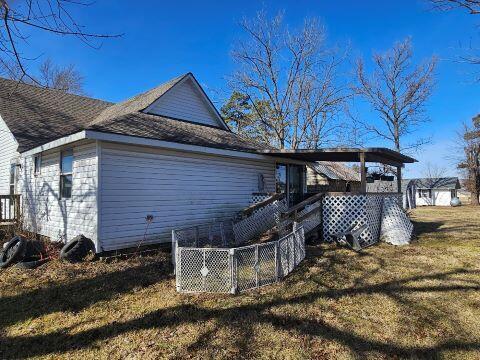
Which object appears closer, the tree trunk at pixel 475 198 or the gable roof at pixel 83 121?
the gable roof at pixel 83 121

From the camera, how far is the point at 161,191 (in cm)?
928

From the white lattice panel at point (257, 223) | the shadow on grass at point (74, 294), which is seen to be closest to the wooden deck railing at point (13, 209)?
the shadow on grass at point (74, 294)

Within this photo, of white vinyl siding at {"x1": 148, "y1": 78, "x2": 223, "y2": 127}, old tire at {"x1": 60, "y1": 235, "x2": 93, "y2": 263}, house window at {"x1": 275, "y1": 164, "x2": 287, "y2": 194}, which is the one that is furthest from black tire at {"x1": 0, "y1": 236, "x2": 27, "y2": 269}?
house window at {"x1": 275, "y1": 164, "x2": 287, "y2": 194}

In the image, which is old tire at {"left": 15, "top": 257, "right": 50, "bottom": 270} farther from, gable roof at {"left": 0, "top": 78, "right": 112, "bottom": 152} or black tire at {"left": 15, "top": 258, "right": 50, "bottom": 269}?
gable roof at {"left": 0, "top": 78, "right": 112, "bottom": 152}

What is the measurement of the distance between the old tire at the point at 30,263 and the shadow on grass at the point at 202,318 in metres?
1.83

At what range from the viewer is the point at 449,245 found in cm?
984

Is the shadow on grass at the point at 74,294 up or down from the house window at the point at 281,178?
down

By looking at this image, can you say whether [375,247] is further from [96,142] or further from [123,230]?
[96,142]

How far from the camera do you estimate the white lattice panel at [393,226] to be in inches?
400

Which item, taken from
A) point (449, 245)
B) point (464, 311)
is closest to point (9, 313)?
point (464, 311)

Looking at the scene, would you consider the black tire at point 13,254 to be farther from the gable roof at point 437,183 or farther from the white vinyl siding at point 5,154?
the gable roof at point 437,183

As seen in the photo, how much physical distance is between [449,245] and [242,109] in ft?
86.6

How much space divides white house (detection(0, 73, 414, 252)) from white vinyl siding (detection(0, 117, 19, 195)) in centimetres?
4

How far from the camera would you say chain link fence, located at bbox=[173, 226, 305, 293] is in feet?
17.9
